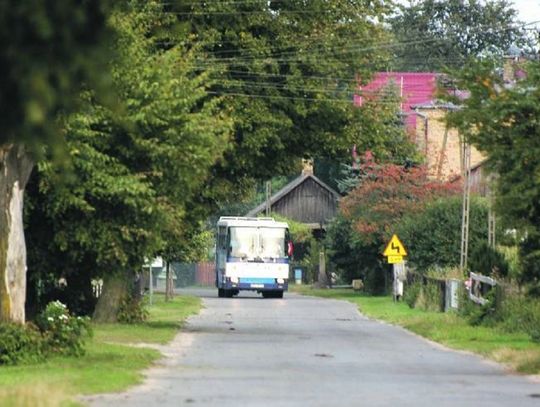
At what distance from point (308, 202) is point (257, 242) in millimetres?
29607

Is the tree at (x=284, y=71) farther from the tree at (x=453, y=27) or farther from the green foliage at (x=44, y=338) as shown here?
the tree at (x=453, y=27)

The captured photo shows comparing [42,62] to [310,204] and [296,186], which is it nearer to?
[296,186]

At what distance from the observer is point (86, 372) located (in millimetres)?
18641

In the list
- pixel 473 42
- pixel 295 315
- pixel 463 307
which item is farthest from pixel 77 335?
pixel 473 42

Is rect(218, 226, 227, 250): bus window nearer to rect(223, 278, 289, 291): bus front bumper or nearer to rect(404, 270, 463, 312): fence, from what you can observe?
rect(223, 278, 289, 291): bus front bumper

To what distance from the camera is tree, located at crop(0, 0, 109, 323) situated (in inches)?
216

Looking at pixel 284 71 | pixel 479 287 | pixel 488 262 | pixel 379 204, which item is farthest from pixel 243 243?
pixel 284 71

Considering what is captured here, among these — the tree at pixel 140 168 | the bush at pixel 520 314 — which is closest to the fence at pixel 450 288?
the bush at pixel 520 314

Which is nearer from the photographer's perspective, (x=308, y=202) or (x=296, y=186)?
(x=296, y=186)

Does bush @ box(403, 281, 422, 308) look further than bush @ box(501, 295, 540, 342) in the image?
Yes

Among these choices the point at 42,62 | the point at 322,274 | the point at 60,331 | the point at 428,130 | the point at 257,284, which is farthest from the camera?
the point at 428,130

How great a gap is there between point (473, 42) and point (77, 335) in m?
73.4

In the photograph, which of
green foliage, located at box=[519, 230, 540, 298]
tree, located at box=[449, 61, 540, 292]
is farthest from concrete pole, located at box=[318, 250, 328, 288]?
tree, located at box=[449, 61, 540, 292]

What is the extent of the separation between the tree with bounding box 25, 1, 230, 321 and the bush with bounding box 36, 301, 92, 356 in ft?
12.8
